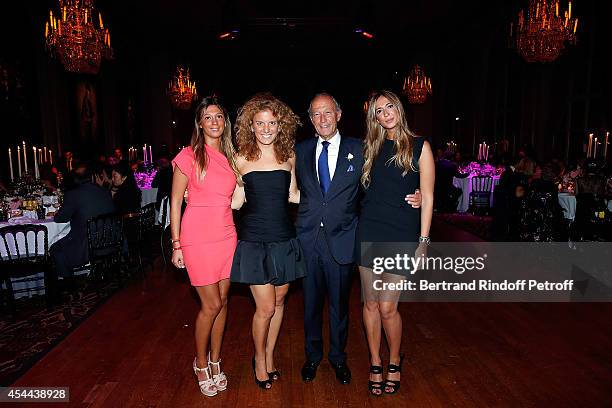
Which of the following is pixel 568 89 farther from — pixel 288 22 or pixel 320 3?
pixel 288 22

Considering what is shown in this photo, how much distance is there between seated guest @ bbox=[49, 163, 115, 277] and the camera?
458 cm

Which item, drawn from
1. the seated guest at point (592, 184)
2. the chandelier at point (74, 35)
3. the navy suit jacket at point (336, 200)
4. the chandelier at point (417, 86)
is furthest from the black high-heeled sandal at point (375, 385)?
the chandelier at point (417, 86)

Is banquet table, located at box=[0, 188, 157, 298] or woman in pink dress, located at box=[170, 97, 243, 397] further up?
woman in pink dress, located at box=[170, 97, 243, 397]

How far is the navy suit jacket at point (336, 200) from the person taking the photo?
2555mm

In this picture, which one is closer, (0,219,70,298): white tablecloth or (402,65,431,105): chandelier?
(0,219,70,298): white tablecloth

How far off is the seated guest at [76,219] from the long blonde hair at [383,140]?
3224mm

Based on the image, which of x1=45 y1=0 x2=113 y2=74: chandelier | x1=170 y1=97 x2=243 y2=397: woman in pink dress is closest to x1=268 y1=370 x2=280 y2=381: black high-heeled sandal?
x1=170 y1=97 x2=243 y2=397: woman in pink dress

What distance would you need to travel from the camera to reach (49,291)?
4363mm

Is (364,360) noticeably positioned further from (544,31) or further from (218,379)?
(544,31)

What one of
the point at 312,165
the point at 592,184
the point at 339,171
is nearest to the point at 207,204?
the point at 312,165

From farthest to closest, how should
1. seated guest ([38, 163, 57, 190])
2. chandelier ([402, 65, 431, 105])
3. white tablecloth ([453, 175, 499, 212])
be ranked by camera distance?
chandelier ([402, 65, 431, 105]), white tablecloth ([453, 175, 499, 212]), seated guest ([38, 163, 57, 190])

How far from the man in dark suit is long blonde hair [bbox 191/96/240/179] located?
1.27ft

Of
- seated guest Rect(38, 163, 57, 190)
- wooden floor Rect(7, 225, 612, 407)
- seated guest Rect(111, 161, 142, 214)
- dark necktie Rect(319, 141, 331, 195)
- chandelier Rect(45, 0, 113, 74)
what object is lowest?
wooden floor Rect(7, 225, 612, 407)

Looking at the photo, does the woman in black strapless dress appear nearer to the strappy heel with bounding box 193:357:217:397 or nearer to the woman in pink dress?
the woman in pink dress
